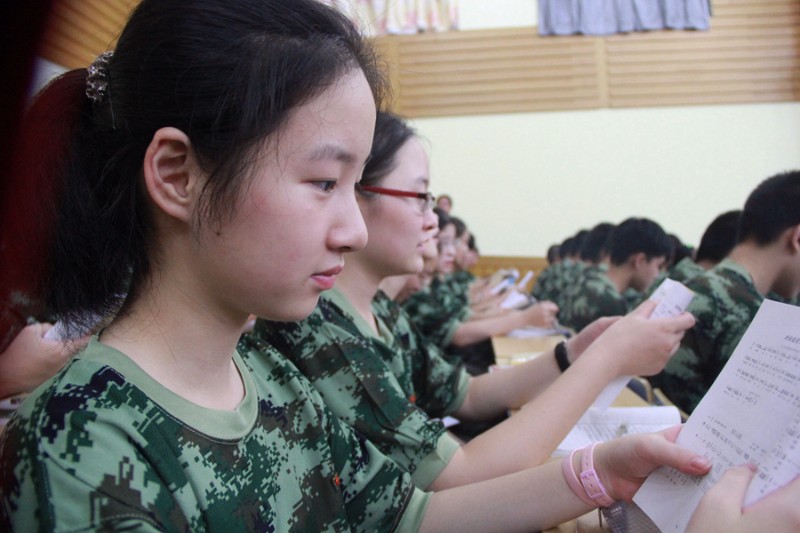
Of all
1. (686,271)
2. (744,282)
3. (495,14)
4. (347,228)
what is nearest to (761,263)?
(744,282)

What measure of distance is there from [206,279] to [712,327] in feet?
5.34

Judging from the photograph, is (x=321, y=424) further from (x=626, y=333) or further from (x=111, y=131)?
(x=626, y=333)

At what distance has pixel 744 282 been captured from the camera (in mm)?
1806

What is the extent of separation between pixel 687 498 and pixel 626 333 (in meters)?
0.51

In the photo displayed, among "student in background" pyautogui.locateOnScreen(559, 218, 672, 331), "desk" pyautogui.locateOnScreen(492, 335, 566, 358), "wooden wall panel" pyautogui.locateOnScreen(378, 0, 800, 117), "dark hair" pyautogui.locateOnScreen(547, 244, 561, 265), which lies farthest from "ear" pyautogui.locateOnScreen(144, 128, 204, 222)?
"wooden wall panel" pyautogui.locateOnScreen(378, 0, 800, 117)

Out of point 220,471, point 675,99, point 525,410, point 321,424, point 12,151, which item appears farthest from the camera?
point 675,99

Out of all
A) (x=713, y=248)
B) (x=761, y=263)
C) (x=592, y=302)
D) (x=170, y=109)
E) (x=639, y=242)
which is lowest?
(x=592, y=302)

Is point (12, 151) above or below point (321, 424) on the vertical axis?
above

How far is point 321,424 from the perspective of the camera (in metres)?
0.85

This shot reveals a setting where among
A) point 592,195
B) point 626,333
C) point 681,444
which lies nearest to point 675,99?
point 592,195

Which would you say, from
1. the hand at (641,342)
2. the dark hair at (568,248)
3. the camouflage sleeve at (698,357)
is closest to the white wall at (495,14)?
the dark hair at (568,248)

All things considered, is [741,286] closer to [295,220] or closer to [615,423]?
[615,423]

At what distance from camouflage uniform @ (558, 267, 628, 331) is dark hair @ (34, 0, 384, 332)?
2.83m

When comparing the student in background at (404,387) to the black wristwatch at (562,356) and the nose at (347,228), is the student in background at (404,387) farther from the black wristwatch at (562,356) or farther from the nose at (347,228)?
the nose at (347,228)
